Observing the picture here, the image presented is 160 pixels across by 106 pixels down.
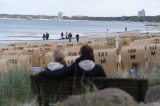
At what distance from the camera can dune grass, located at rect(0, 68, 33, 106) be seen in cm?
873

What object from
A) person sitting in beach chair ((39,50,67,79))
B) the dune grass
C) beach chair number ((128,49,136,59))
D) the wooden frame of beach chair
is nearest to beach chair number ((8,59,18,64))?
the wooden frame of beach chair

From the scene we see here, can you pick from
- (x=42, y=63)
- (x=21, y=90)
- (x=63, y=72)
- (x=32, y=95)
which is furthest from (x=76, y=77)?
(x=42, y=63)

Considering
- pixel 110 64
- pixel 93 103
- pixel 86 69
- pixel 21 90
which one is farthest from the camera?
pixel 110 64

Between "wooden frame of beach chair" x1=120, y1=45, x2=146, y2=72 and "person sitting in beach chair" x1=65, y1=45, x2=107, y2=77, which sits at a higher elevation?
"person sitting in beach chair" x1=65, y1=45, x2=107, y2=77

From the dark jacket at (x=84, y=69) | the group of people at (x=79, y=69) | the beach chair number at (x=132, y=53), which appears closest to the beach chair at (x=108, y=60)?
the beach chair number at (x=132, y=53)

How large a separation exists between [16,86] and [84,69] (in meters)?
1.44

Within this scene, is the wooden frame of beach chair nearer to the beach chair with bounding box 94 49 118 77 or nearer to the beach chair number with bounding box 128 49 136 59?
the beach chair number with bounding box 128 49 136 59

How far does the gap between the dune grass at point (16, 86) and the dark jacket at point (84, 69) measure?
2.51ft

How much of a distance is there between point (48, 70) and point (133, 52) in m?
7.71

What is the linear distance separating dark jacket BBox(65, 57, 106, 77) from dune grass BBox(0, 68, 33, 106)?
77 centimetres

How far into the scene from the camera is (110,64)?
15.5 meters

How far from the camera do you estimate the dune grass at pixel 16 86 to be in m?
8.73

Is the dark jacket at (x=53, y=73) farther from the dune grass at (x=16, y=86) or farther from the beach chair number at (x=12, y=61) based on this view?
the beach chair number at (x=12, y=61)

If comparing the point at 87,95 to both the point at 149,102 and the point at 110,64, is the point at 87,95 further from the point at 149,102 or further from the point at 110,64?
the point at 110,64
